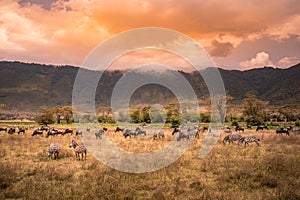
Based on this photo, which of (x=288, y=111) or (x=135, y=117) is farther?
(x=288, y=111)

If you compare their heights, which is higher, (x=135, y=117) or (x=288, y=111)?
(x=288, y=111)

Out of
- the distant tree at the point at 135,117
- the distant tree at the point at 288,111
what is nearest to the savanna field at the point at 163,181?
the distant tree at the point at 135,117

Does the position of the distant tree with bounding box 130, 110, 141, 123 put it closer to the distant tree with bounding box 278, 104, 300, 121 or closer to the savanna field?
the distant tree with bounding box 278, 104, 300, 121

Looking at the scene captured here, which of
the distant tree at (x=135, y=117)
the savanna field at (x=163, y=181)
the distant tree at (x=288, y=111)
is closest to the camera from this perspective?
the savanna field at (x=163, y=181)

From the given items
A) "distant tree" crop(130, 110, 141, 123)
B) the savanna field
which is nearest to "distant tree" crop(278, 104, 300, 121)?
"distant tree" crop(130, 110, 141, 123)

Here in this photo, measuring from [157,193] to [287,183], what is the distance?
5.79 metres

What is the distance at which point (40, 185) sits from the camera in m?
11.7

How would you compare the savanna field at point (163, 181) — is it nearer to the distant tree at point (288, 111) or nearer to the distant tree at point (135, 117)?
the distant tree at point (135, 117)

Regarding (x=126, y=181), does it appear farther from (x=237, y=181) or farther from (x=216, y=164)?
(x=216, y=164)

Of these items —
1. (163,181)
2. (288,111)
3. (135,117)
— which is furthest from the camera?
(288,111)

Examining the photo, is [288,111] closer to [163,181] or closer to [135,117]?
[135,117]

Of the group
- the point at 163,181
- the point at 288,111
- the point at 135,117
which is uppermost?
the point at 288,111

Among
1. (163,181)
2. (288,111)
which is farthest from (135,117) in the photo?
(163,181)

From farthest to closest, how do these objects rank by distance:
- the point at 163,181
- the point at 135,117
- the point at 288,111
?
the point at 288,111 < the point at 135,117 < the point at 163,181
